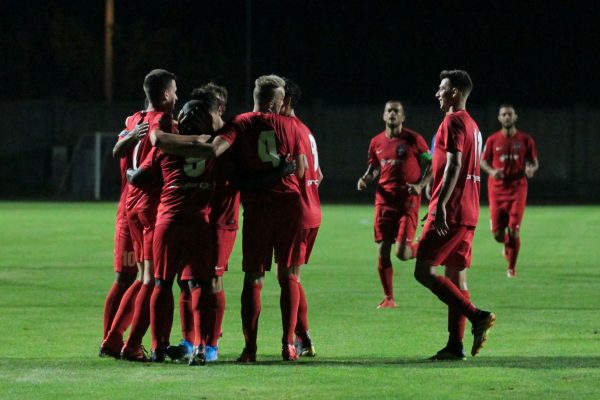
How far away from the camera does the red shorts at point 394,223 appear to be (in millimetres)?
14992

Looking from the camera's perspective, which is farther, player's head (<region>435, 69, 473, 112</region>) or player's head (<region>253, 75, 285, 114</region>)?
player's head (<region>435, 69, 473, 112</region>)

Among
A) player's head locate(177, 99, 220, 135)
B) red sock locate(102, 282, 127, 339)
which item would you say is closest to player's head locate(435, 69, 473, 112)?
player's head locate(177, 99, 220, 135)

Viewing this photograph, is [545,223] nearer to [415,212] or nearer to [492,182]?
[492,182]

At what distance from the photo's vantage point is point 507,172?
19484mm

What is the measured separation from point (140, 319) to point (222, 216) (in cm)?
96

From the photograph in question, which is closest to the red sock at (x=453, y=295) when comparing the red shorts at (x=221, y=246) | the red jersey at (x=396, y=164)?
the red shorts at (x=221, y=246)

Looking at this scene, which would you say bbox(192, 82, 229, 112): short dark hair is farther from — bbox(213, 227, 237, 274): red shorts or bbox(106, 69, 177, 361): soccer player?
bbox(213, 227, 237, 274): red shorts

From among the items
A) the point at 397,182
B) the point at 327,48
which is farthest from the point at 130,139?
the point at 327,48

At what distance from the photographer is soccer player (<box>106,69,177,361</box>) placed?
9852 millimetres

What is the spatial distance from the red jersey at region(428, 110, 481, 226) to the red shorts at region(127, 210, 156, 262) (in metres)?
2.07

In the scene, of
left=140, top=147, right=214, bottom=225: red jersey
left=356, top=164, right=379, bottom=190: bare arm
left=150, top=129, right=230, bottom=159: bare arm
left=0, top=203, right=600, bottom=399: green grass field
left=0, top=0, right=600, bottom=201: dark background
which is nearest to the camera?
A: left=0, top=203, right=600, bottom=399: green grass field

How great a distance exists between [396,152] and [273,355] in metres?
5.24

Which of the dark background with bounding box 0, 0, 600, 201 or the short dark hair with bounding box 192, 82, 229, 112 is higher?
the short dark hair with bounding box 192, 82, 229, 112

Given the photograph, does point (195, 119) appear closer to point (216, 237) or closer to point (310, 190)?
point (216, 237)
